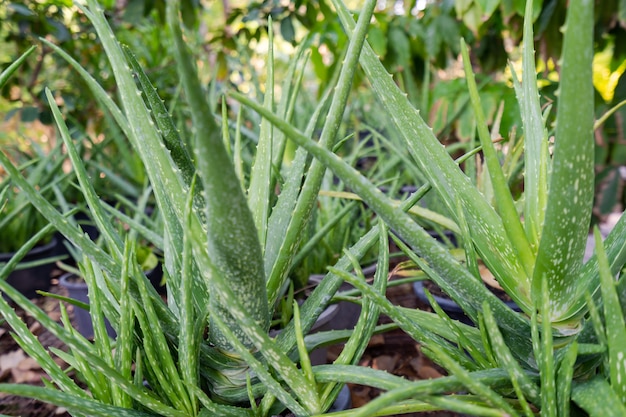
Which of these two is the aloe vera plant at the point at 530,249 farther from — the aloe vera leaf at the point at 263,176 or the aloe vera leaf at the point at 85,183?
the aloe vera leaf at the point at 85,183

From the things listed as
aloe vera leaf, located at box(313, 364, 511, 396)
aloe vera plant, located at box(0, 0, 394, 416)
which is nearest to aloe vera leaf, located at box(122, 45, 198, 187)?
aloe vera plant, located at box(0, 0, 394, 416)

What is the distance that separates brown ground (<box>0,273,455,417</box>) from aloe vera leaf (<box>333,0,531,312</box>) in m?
0.32

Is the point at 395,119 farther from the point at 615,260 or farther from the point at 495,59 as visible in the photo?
the point at 495,59

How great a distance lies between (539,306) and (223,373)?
27 cm

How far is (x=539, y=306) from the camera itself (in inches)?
14.1

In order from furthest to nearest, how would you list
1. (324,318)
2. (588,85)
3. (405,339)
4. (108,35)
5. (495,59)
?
1. (495,59)
2. (405,339)
3. (324,318)
4. (108,35)
5. (588,85)

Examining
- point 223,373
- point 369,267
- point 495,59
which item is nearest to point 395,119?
point 223,373

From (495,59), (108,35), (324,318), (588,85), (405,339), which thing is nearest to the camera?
(588,85)

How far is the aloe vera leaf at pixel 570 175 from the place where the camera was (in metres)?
0.24

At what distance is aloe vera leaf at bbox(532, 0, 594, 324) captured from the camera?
244 millimetres

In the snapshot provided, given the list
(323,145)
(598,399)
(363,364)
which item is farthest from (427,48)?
(598,399)

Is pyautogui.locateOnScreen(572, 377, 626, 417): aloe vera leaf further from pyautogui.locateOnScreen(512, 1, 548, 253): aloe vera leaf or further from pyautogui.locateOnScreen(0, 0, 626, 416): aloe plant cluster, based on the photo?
pyautogui.locateOnScreen(512, 1, 548, 253): aloe vera leaf

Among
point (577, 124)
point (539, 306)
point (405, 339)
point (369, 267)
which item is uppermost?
point (577, 124)

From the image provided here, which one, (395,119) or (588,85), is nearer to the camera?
(588,85)
